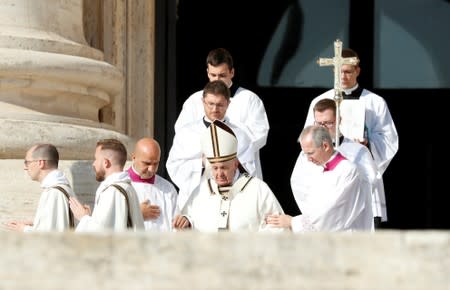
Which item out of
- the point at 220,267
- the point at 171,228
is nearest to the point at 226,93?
the point at 171,228

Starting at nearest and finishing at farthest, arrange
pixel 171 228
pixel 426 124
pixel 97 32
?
pixel 171 228, pixel 97 32, pixel 426 124

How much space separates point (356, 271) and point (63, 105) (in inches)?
163

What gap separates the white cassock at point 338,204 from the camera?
7.64 m

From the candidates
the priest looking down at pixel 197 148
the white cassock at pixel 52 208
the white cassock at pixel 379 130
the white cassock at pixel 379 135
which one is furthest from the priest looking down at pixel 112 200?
the white cassock at pixel 379 130

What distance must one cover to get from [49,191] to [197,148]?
46.4 inches

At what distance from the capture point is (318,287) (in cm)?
475

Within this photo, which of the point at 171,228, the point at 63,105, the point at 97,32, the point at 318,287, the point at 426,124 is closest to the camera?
the point at 318,287

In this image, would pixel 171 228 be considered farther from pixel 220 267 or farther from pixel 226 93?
pixel 220 267

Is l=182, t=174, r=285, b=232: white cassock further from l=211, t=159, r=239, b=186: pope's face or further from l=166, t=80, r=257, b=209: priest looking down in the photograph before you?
l=166, t=80, r=257, b=209: priest looking down

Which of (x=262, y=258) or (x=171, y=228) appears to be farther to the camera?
(x=171, y=228)

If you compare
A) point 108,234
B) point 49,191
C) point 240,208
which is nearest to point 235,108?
point 240,208

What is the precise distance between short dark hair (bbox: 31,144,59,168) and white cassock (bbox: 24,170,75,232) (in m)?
0.05

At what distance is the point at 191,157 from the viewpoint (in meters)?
8.55

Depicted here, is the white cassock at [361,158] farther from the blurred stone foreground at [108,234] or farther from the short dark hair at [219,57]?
the blurred stone foreground at [108,234]
